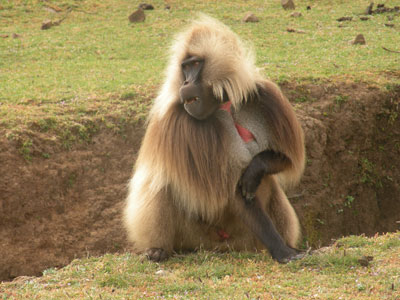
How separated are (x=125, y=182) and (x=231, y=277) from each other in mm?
3085

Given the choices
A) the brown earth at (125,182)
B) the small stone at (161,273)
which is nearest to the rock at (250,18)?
the brown earth at (125,182)

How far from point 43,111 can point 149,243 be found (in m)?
3.22

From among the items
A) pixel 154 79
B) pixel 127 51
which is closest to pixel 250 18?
pixel 127 51

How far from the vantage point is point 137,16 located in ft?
45.6

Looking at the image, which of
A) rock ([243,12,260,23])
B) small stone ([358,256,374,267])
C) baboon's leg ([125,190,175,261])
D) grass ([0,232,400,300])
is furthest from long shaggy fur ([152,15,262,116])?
rock ([243,12,260,23])

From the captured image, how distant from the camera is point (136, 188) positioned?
222 inches

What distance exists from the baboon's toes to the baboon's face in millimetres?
1384

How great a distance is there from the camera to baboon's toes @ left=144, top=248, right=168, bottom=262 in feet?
17.7

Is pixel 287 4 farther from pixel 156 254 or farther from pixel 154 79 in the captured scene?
pixel 156 254

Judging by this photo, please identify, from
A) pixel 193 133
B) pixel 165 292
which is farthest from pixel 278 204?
pixel 165 292

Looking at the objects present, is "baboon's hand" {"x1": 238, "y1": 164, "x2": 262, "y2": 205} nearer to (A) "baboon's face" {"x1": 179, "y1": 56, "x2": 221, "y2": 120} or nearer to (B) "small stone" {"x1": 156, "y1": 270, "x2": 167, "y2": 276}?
(A) "baboon's face" {"x1": 179, "y1": 56, "x2": 221, "y2": 120}

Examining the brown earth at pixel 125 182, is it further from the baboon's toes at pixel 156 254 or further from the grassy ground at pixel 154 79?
the baboon's toes at pixel 156 254

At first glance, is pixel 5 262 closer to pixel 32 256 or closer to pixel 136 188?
pixel 32 256

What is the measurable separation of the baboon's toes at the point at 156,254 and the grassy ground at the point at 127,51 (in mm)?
2772
